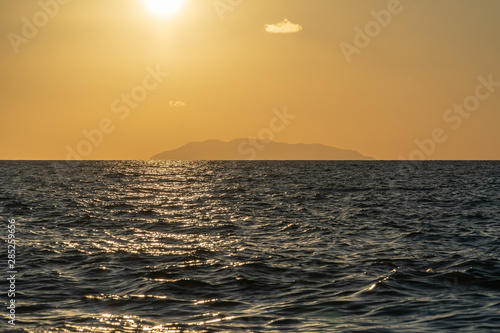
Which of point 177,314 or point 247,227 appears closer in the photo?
point 177,314

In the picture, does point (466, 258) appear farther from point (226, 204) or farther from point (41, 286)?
point (226, 204)

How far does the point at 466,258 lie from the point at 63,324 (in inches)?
529

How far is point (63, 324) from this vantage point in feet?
38.0

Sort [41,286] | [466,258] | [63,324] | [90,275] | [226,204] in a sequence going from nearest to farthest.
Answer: [63,324] < [41,286] < [90,275] < [466,258] < [226,204]

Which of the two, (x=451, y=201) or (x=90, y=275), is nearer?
(x=90, y=275)

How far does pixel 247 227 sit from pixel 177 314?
15.1 m

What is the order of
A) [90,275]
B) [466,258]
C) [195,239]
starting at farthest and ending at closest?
[195,239], [466,258], [90,275]

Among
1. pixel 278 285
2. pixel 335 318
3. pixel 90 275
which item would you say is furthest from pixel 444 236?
pixel 90 275

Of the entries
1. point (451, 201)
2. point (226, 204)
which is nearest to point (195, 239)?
Answer: point (226, 204)

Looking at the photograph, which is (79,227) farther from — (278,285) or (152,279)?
(278,285)

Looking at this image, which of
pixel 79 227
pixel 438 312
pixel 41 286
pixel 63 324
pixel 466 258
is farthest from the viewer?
pixel 79 227

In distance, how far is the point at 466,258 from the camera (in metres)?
18.7

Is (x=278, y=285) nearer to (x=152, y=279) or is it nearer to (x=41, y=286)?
(x=152, y=279)

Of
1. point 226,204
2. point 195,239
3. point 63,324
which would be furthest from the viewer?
point 226,204
